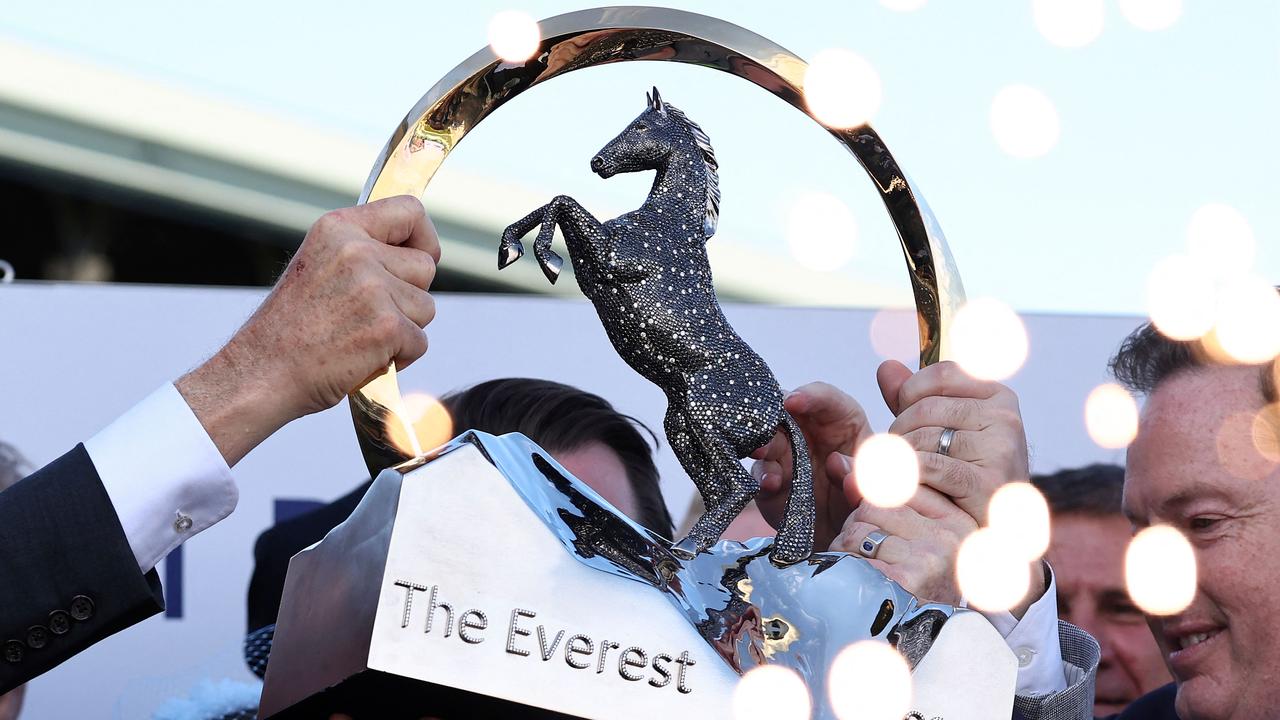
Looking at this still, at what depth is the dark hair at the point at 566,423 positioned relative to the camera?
152 cm

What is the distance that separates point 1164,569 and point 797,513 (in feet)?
3.08

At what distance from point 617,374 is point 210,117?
0.89m

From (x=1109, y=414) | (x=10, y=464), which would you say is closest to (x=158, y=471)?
(x=10, y=464)

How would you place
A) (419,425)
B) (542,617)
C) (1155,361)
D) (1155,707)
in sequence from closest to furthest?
(542,617) → (419,425) → (1155,361) → (1155,707)

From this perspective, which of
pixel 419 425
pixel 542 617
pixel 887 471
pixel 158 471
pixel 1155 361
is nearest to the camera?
pixel 542 617

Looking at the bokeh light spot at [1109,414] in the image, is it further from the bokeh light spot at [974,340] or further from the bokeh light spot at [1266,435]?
the bokeh light spot at [974,340]

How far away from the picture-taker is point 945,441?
3.07 feet

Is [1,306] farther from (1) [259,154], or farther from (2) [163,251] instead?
(2) [163,251]

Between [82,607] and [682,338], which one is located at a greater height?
[682,338]

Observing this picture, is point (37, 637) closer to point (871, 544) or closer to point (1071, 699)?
point (871, 544)

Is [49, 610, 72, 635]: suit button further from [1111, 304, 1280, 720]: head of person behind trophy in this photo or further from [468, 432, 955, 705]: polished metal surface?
[1111, 304, 1280, 720]: head of person behind trophy

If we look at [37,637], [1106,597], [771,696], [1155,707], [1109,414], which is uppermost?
[1109,414]

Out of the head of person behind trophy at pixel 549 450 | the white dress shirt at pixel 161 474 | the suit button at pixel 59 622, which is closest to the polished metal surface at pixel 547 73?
the white dress shirt at pixel 161 474

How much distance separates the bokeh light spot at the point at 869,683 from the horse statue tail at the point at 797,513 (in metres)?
0.08
